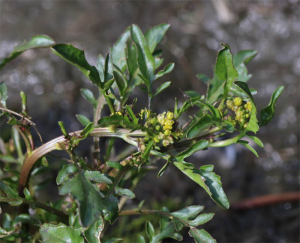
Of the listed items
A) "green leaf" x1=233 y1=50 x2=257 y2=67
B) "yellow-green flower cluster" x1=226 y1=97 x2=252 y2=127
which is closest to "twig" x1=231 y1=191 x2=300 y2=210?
"green leaf" x1=233 y1=50 x2=257 y2=67

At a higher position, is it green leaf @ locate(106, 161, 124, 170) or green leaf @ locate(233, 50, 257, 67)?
green leaf @ locate(106, 161, 124, 170)

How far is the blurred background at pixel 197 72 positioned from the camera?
7.80ft

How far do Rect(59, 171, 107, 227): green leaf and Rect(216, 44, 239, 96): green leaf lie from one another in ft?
1.49

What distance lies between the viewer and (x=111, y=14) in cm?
325

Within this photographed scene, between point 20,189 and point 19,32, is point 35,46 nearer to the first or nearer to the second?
point 20,189

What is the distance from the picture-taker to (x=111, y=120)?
81cm

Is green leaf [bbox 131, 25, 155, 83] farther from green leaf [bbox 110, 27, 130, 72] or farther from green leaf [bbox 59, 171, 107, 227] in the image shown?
green leaf [bbox 59, 171, 107, 227]

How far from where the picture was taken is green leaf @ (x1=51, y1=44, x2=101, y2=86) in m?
0.79

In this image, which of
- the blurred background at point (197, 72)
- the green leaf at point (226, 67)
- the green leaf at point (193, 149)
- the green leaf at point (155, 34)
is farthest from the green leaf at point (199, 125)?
the blurred background at point (197, 72)

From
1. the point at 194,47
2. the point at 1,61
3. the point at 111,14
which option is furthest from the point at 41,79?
the point at 1,61

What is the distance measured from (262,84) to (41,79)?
6.78ft

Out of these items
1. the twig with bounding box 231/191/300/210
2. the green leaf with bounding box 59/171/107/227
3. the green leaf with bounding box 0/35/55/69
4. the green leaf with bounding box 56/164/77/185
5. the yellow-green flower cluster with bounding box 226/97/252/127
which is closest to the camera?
the green leaf with bounding box 59/171/107/227

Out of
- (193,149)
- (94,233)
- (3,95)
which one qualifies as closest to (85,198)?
(94,233)

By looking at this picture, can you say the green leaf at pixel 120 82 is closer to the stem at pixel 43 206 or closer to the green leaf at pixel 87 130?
the green leaf at pixel 87 130
